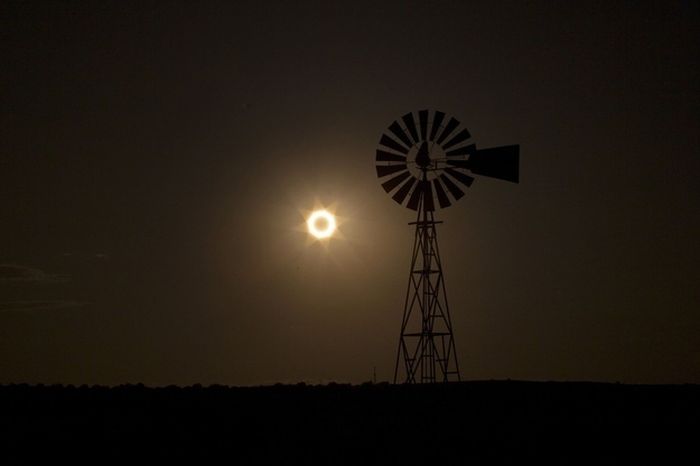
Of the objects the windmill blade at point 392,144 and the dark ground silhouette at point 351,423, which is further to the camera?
the windmill blade at point 392,144

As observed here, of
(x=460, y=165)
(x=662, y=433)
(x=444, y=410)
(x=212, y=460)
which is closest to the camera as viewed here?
(x=212, y=460)

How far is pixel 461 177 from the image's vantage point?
25.5 m

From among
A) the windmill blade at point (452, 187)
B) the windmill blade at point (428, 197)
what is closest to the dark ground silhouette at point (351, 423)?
the windmill blade at point (428, 197)

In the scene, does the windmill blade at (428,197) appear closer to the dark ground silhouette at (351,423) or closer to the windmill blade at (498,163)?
the windmill blade at (498,163)

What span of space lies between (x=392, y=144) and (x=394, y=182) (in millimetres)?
1074

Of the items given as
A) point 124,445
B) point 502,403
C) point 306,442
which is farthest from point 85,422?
point 502,403

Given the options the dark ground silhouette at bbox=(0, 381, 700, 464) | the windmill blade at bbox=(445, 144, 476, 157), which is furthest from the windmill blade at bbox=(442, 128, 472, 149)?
the dark ground silhouette at bbox=(0, 381, 700, 464)

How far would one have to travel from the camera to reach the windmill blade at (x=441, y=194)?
25391mm

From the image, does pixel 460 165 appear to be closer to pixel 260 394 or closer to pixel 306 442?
pixel 260 394

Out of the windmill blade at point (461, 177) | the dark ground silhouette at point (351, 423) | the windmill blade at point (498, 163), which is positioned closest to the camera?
the dark ground silhouette at point (351, 423)

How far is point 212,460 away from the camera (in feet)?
46.6

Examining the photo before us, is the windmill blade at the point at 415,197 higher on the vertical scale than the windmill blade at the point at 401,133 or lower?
lower

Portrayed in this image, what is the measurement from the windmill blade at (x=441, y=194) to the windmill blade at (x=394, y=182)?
2.74 ft

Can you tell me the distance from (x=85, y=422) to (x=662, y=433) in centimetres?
987
